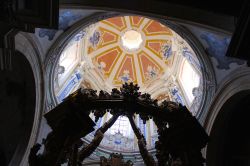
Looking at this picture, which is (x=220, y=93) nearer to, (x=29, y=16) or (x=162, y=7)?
(x=162, y=7)

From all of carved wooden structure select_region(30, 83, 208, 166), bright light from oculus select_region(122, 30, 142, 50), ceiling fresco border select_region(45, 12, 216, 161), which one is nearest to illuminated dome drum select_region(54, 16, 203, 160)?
bright light from oculus select_region(122, 30, 142, 50)

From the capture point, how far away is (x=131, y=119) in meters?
5.98

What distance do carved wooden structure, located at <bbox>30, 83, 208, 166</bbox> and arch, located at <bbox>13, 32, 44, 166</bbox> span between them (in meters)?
3.48

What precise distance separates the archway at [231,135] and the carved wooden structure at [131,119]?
15.9ft

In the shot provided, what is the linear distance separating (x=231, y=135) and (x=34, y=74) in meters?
5.98

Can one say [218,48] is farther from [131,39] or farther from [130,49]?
[131,39]

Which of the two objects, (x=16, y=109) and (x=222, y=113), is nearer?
(x=16, y=109)

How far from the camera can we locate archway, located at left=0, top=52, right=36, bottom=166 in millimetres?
9320

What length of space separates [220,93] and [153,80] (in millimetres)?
7409

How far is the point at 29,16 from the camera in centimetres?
563

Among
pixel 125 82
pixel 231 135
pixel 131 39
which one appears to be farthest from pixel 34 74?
pixel 131 39

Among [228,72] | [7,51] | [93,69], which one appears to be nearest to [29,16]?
[7,51]

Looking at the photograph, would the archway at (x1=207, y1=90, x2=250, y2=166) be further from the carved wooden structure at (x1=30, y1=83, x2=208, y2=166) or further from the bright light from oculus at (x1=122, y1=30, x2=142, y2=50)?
the bright light from oculus at (x1=122, y1=30, x2=142, y2=50)

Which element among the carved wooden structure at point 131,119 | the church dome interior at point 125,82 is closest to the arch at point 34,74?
the church dome interior at point 125,82
